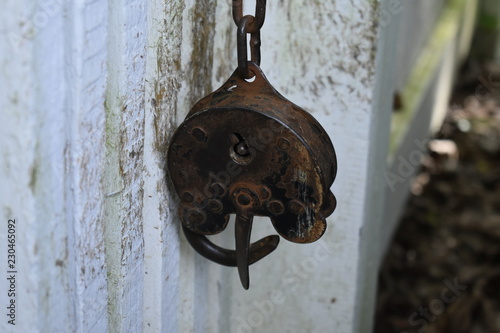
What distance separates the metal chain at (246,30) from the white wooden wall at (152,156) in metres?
0.12

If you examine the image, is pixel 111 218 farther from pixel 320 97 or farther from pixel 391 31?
pixel 391 31

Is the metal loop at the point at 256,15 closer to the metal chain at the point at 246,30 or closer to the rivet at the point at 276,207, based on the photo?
the metal chain at the point at 246,30

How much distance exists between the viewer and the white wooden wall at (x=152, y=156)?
3.10ft

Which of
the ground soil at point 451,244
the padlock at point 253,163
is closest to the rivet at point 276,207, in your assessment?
the padlock at point 253,163

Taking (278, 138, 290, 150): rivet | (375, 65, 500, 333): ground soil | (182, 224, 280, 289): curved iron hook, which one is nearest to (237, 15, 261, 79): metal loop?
(278, 138, 290, 150): rivet

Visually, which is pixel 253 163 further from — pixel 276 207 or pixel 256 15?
pixel 256 15

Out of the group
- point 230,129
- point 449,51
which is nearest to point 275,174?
point 230,129

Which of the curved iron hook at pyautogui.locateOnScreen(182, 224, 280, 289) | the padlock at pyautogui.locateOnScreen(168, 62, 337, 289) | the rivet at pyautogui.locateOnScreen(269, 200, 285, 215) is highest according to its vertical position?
the padlock at pyautogui.locateOnScreen(168, 62, 337, 289)

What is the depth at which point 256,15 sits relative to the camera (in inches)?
43.2

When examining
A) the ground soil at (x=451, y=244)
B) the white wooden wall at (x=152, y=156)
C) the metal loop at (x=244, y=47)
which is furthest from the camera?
the ground soil at (x=451, y=244)

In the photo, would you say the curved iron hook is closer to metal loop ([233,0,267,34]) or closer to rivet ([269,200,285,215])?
rivet ([269,200,285,215])

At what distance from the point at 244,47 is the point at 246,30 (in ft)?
0.08

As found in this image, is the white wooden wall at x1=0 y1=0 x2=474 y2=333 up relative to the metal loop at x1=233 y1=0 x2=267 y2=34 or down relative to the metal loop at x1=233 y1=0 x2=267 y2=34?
down

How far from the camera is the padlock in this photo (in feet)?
3.61
